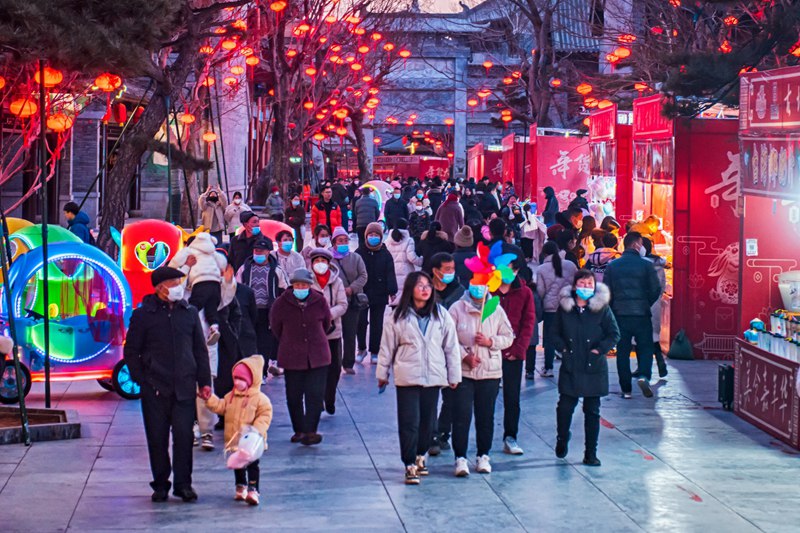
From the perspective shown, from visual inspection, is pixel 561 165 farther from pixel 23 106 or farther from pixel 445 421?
pixel 445 421

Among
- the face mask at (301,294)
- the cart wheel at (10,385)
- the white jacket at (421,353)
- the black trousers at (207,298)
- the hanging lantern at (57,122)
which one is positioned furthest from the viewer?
the hanging lantern at (57,122)

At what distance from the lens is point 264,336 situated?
532 inches

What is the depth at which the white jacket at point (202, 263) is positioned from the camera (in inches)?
429

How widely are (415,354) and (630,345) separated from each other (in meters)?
4.77

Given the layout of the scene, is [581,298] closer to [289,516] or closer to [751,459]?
[751,459]

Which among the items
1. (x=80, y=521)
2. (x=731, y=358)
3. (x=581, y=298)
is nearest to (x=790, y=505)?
(x=581, y=298)

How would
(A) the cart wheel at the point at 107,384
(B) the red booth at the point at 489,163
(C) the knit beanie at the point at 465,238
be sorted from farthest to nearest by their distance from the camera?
(B) the red booth at the point at 489,163, (C) the knit beanie at the point at 465,238, (A) the cart wheel at the point at 107,384

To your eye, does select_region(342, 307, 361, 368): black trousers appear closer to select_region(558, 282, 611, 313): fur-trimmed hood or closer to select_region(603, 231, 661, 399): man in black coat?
select_region(603, 231, 661, 399): man in black coat

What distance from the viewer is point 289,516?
8.46 m

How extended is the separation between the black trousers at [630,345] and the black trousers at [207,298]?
14.7 ft

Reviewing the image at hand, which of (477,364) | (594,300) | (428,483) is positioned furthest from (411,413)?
(594,300)

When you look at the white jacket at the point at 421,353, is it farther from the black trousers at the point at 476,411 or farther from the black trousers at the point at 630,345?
the black trousers at the point at 630,345

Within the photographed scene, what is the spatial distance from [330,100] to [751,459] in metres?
40.6

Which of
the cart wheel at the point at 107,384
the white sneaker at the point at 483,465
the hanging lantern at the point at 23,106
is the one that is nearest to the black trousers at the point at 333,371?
the cart wheel at the point at 107,384
